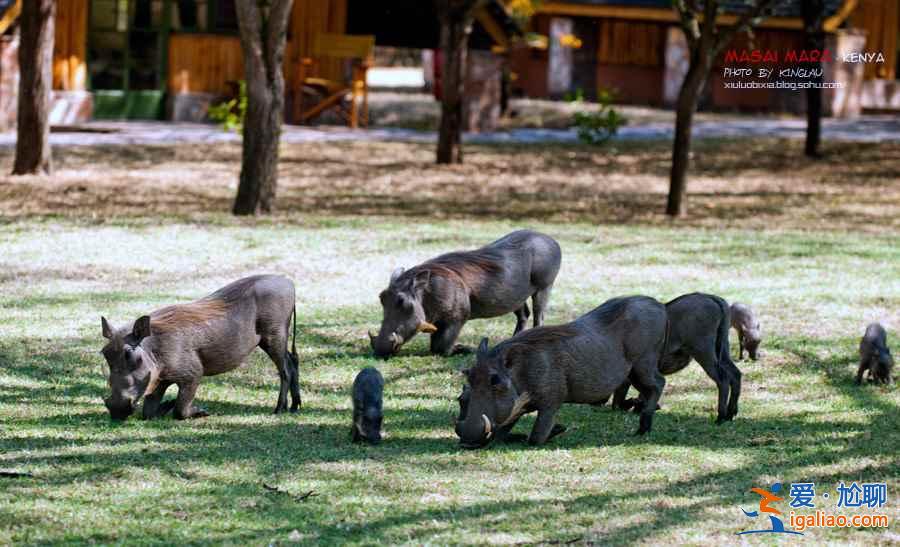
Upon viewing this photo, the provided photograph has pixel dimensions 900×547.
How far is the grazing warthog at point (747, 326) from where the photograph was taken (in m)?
11.2

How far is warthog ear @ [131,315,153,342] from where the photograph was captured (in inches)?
336

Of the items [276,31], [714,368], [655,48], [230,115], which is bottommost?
[714,368]

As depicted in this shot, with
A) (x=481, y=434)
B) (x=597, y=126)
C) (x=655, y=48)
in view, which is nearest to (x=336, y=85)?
(x=597, y=126)

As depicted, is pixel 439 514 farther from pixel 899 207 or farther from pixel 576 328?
pixel 899 207

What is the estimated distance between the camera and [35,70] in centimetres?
2144

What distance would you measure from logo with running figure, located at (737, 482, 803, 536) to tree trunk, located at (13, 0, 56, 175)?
636 inches

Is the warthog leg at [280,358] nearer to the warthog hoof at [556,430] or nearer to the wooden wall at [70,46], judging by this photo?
the warthog hoof at [556,430]

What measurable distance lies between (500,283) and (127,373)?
3471 millimetres

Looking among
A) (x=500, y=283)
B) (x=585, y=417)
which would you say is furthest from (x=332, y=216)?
(x=585, y=417)

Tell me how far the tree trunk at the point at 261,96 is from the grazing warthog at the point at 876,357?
9657 millimetres

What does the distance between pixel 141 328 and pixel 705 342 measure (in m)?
3.41

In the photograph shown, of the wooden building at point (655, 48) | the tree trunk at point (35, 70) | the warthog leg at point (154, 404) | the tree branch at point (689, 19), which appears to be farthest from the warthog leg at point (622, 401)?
the wooden building at point (655, 48)

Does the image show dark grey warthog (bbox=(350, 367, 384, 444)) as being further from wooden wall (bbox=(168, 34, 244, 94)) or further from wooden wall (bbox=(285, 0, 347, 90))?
wooden wall (bbox=(285, 0, 347, 90))

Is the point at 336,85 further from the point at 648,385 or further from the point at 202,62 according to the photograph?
the point at 648,385
